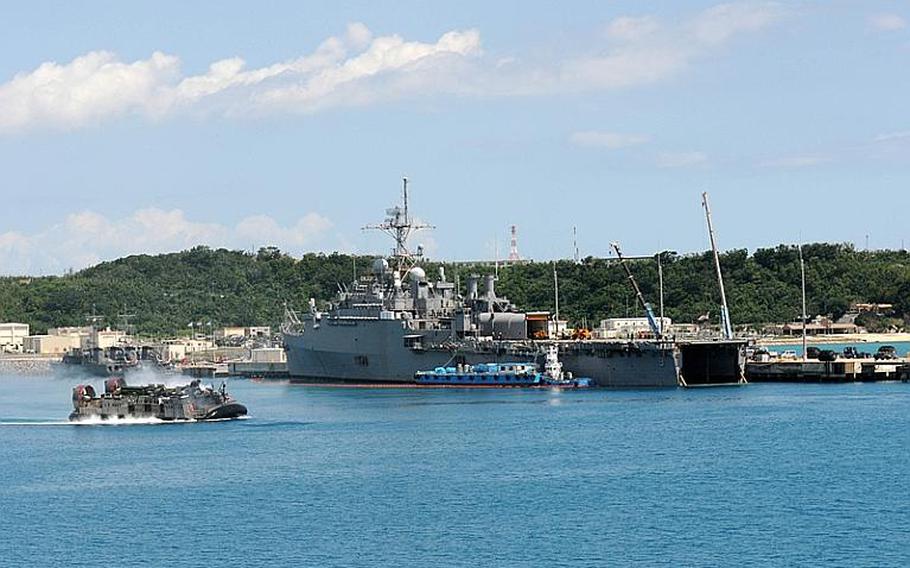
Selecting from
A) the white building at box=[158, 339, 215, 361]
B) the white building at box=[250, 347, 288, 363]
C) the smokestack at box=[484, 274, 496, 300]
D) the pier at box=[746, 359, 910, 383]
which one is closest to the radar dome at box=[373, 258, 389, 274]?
the smokestack at box=[484, 274, 496, 300]

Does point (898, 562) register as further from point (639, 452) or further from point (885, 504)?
point (639, 452)

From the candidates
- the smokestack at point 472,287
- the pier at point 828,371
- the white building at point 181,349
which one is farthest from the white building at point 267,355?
the pier at point 828,371

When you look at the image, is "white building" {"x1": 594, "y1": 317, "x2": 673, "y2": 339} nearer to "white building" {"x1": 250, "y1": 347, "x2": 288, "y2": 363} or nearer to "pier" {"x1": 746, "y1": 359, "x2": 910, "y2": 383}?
"white building" {"x1": 250, "y1": 347, "x2": 288, "y2": 363}

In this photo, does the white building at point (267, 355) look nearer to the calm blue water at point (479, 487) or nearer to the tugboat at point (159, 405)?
the calm blue water at point (479, 487)

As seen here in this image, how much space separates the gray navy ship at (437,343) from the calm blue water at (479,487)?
10.8 meters

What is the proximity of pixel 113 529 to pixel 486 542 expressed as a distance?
12.8 metres

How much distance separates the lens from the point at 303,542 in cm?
4928

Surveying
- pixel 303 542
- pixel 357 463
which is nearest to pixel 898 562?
pixel 303 542

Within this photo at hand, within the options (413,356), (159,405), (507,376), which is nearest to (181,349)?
(413,356)

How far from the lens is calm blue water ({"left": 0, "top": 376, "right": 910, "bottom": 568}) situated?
1886 inches

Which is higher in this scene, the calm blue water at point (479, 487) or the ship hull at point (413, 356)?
the ship hull at point (413, 356)

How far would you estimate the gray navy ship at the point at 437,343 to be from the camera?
332ft

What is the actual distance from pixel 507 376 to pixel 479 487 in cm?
4535

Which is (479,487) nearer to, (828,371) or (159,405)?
(159,405)
